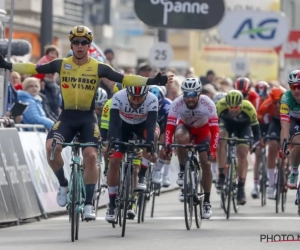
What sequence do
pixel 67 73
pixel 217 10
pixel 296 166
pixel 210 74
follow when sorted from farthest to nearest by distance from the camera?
pixel 210 74 < pixel 217 10 < pixel 296 166 < pixel 67 73

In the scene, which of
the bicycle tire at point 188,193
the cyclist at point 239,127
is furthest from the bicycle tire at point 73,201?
the cyclist at point 239,127

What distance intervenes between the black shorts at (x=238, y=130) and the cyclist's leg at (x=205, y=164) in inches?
114

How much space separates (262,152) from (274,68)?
111 ft

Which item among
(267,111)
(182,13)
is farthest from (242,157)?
(182,13)

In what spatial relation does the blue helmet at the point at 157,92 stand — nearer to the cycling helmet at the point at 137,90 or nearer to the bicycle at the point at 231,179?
the bicycle at the point at 231,179

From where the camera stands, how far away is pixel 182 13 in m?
26.5

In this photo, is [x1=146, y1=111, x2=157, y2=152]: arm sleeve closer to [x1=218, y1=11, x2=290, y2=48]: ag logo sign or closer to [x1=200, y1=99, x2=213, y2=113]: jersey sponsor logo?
[x1=200, y1=99, x2=213, y2=113]: jersey sponsor logo

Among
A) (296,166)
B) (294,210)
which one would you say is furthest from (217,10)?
(296,166)

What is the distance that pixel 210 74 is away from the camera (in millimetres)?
29406

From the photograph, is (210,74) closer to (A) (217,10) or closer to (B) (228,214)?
(A) (217,10)

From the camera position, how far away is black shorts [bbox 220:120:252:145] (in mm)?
20125

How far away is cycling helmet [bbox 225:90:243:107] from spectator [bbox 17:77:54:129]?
2.69 meters

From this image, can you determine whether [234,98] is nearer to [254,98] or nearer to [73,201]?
[254,98]

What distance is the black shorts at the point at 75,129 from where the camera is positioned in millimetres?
14508
